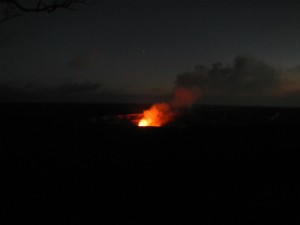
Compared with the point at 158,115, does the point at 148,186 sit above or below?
below

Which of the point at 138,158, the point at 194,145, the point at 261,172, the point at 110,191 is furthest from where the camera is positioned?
the point at 194,145

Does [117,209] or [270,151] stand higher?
[117,209]

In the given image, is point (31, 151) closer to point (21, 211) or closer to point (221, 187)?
point (21, 211)

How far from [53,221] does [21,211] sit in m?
1.58

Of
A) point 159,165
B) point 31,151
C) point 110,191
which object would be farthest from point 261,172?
point 31,151

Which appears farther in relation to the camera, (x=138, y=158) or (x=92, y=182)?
(x=138, y=158)

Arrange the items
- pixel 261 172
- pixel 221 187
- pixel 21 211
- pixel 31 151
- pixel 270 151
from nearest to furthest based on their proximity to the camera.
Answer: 1. pixel 21 211
2. pixel 221 187
3. pixel 261 172
4. pixel 31 151
5. pixel 270 151

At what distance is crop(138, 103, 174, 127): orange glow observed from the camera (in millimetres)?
52456

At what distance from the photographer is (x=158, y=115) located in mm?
54938

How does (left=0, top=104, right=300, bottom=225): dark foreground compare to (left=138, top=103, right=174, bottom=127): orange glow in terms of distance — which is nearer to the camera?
(left=0, top=104, right=300, bottom=225): dark foreground

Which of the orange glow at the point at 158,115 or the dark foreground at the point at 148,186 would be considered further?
the orange glow at the point at 158,115

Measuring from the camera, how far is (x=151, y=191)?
45.5 feet

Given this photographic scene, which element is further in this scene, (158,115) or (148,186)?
(158,115)

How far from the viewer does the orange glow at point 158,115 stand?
2065 inches
